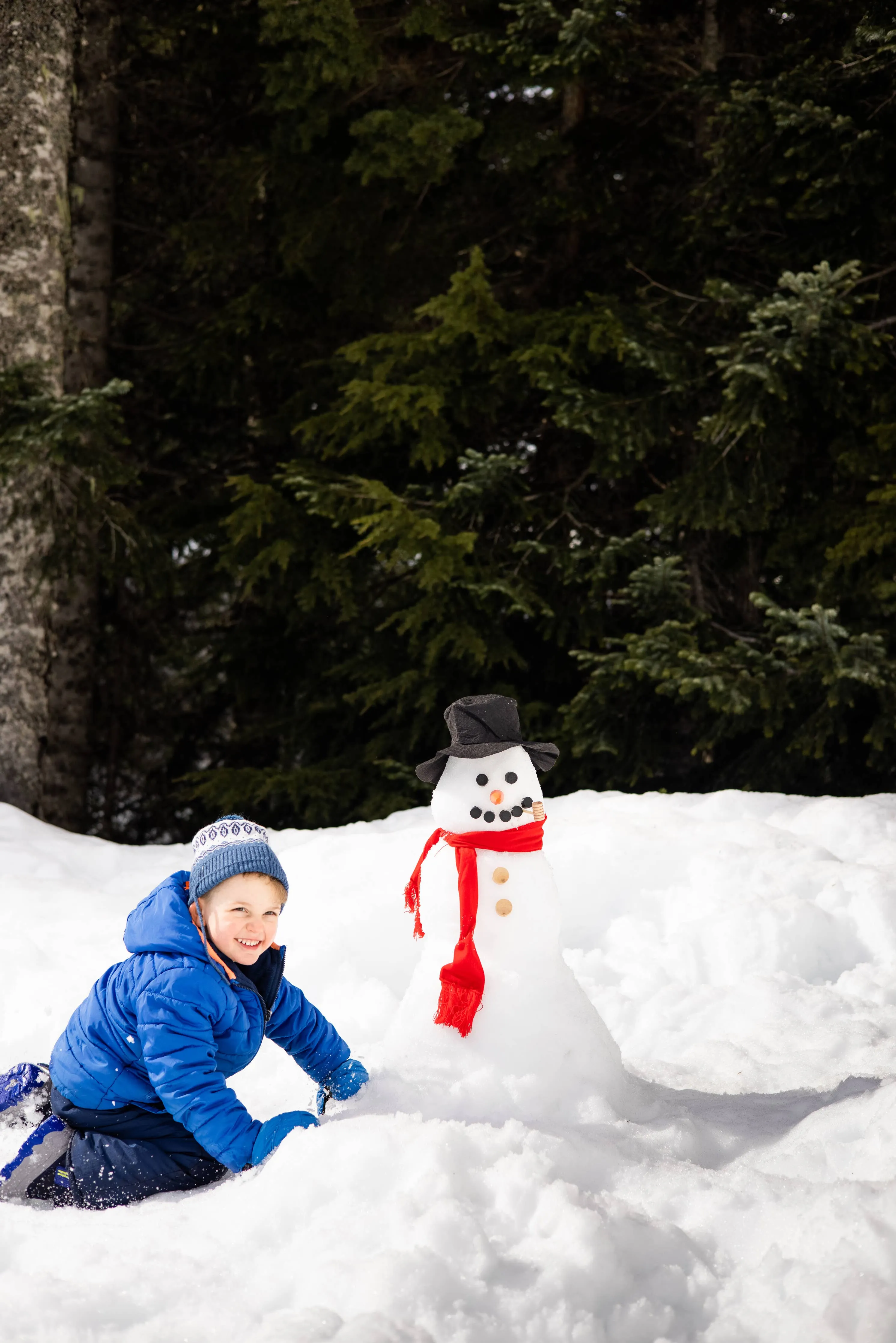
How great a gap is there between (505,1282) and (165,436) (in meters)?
8.11

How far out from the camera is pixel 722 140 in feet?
21.9

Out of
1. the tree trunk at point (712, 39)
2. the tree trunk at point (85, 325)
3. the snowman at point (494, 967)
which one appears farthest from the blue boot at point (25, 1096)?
the tree trunk at point (712, 39)

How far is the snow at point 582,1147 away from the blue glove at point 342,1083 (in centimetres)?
5

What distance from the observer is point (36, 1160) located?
113 inches

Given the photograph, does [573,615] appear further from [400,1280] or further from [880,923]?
[400,1280]

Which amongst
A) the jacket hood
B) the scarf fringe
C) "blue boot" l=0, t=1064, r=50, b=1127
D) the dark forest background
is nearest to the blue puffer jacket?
the jacket hood

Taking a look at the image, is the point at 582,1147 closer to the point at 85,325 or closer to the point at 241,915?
the point at 241,915

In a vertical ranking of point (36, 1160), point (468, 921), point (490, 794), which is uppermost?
point (490, 794)

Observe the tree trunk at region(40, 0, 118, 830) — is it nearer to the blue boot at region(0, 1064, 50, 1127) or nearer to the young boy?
the blue boot at region(0, 1064, 50, 1127)

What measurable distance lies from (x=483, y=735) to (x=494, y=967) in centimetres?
64

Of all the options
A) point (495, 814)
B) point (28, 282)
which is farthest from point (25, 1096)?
point (28, 282)

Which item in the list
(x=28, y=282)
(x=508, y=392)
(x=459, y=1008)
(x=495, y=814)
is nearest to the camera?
(x=459, y=1008)

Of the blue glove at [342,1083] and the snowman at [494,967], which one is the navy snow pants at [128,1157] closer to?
the blue glove at [342,1083]

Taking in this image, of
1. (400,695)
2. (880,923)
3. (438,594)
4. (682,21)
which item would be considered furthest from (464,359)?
(880,923)
